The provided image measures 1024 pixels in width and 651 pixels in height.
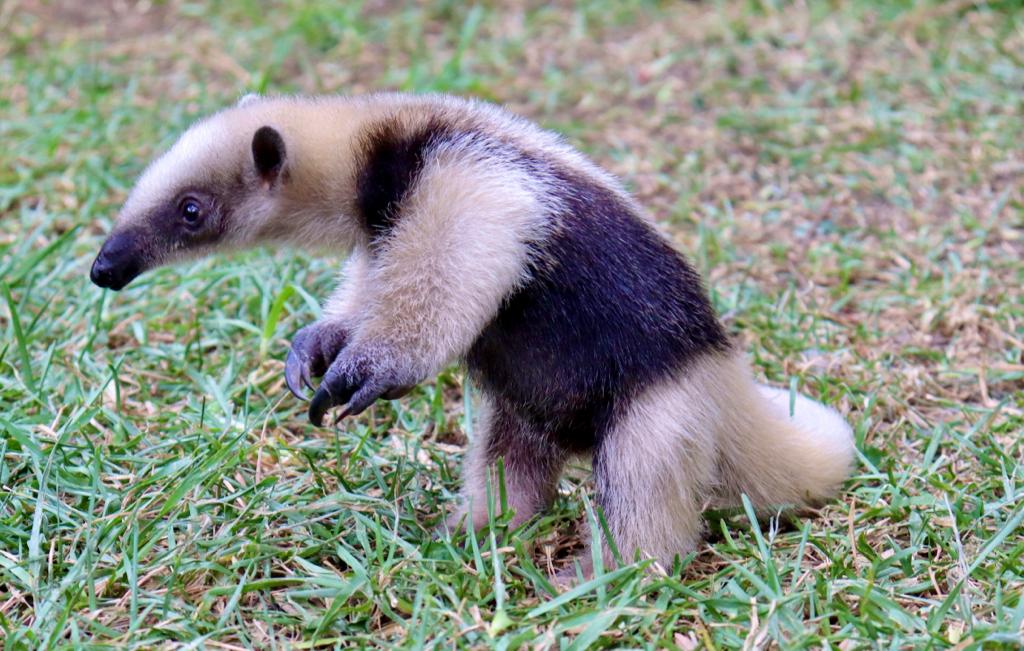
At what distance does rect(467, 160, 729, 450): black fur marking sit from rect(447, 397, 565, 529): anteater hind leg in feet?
1.00

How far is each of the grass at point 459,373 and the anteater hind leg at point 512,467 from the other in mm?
137

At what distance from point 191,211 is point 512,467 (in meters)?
1.69

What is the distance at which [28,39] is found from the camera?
10.3 m

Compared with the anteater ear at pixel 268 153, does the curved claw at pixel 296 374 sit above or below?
below

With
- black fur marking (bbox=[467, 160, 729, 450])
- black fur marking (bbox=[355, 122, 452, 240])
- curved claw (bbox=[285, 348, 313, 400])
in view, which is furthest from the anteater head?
black fur marking (bbox=[467, 160, 729, 450])

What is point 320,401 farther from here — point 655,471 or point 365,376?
point 655,471

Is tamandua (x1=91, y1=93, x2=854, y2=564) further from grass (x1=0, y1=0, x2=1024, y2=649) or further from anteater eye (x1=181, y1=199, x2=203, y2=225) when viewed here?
grass (x1=0, y1=0, x2=1024, y2=649)

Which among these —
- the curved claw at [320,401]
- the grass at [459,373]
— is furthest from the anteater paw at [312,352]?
the grass at [459,373]

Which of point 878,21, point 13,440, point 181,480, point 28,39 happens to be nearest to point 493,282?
point 181,480

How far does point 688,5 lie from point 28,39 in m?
5.70

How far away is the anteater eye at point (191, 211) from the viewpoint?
4.91m

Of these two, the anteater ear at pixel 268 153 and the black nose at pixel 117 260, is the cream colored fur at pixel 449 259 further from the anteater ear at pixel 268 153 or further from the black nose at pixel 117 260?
the black nose at pixel 117 260

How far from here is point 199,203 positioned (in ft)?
16.1

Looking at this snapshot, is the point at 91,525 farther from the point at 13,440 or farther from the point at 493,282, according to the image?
the point at 493,282
